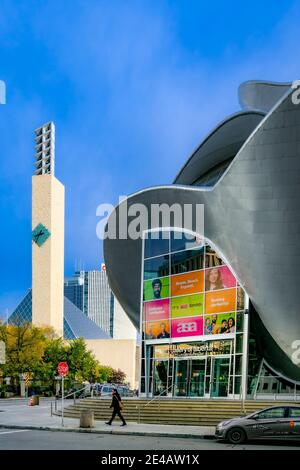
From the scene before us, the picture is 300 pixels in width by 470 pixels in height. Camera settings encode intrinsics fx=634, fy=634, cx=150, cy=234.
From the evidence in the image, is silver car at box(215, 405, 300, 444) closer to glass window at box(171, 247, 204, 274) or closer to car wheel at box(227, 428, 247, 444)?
car wheel at box(227, 428, 247, 444)

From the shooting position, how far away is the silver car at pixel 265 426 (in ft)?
65.0

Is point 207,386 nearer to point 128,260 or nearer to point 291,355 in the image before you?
point 291,355

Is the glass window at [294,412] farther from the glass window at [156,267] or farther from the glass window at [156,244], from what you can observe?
the glass window at [156,244]

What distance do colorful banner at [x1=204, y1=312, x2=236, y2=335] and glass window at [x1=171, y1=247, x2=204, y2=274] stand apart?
3.01 meters

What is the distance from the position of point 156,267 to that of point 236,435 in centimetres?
1859

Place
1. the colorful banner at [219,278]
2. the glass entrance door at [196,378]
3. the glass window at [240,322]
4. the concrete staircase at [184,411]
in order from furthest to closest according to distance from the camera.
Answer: the glass entrance door at [196,378], the colorful banner at [219,278], the glass window at [240,322], the concrete staircase at [184,411]

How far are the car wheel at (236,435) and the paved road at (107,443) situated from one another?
0.27m

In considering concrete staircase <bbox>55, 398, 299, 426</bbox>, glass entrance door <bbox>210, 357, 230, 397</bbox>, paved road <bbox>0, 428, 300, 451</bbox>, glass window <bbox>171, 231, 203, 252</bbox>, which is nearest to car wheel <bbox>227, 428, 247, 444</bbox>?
paved road <bbox>0, 428, 300, 451</bbox>

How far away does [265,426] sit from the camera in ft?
65.4

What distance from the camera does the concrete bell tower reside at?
106 meters

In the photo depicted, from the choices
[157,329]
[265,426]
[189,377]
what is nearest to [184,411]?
[189,377]


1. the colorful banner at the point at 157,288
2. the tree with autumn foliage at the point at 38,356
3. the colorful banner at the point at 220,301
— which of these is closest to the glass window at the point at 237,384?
the colorful banner at the point at 220,301

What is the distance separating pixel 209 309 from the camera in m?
34.6
